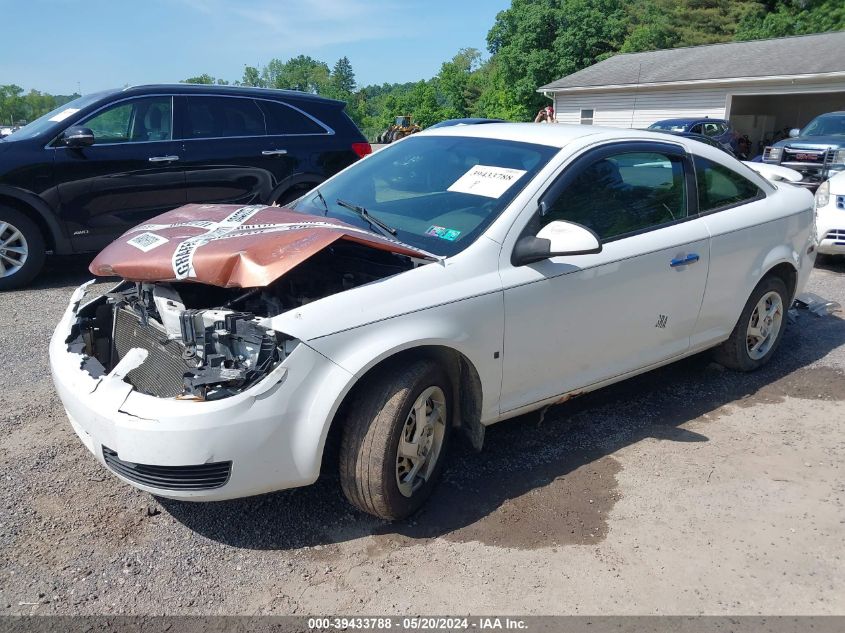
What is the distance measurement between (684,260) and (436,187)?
58.7 inches

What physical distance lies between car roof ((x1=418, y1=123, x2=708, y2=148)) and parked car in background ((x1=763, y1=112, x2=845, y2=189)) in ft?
27.5

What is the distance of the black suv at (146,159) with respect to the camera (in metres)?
6.87

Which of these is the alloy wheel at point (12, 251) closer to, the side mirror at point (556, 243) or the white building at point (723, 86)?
the side mirror at point (556, 243)

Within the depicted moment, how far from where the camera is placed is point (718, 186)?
179 inches

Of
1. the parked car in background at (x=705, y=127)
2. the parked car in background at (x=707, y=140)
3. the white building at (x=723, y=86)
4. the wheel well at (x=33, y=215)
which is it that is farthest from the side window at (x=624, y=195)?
the white building at (x=723, y=86)

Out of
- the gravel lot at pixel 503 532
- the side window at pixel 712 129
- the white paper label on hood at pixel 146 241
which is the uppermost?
the white paper label on hood at pixel 146 241

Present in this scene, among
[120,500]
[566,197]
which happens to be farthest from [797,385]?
[120,500]

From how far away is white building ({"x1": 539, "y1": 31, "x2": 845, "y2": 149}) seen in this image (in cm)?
2281

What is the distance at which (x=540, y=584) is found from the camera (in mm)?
2881

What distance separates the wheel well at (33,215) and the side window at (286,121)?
2.52 m

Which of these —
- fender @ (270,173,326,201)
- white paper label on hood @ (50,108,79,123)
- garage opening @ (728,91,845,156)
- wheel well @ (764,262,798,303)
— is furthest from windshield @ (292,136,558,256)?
garage opening @ (728,91,845,156)

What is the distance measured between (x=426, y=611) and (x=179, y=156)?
239 inches

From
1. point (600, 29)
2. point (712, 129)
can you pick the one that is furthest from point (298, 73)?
point (712, 129)

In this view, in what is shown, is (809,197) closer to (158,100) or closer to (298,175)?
(298,175)
